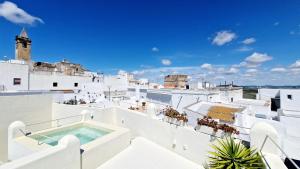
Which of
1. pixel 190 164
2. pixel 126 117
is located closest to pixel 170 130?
pixel 190 164

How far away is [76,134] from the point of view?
10.1 metres

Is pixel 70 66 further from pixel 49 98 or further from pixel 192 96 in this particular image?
pixel 192 96

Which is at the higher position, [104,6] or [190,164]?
[104,6]

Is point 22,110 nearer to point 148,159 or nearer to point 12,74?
point 12,74

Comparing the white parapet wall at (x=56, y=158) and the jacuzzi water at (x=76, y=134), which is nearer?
the white parapet wall at (x=56, y=158)

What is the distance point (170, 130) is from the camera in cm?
815

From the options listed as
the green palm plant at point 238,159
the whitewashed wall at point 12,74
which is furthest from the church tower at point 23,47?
the green palm plant at point 238,159

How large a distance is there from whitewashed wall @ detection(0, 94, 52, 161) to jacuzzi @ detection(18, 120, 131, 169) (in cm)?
612

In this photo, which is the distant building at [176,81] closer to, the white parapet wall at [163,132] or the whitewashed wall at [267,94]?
the whitewashed wall at [267,94]

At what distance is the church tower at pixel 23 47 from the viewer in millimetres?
31084

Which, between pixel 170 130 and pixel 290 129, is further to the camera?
pixel 290 129

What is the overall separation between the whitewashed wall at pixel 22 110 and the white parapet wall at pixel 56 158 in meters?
10.3

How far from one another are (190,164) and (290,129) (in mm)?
10857

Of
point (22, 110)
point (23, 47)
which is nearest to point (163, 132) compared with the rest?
point (22, 110)
